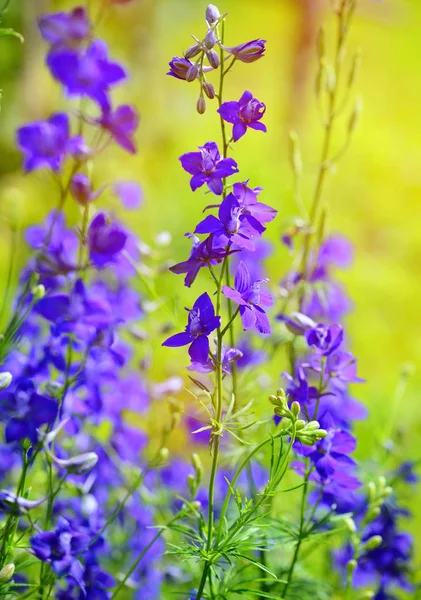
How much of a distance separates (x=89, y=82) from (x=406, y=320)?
1946mm

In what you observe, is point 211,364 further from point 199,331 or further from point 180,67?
point 180,67

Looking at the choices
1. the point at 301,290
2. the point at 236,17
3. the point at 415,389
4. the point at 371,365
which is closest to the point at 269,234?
the point at 371,365

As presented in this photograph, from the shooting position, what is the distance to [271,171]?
315cm

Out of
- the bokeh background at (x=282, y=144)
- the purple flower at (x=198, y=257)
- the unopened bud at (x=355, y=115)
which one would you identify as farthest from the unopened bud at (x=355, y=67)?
the bokeh background at (x=282, y=144)

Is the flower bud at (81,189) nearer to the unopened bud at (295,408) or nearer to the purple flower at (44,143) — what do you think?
the purple flower at (44,143)

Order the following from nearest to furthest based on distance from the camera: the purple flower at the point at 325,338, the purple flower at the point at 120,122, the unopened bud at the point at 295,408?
1. the unopened bud at the point at 295,408
2. the purple flower at the point at 325,338
3. the purple flower at the point at 120,122

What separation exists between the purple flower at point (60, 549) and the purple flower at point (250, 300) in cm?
24

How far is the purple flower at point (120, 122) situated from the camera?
0.76 m

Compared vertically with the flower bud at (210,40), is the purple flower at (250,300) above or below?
below

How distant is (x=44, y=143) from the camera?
0.75 m

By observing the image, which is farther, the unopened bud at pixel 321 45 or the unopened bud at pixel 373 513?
the unopened bud at pixel 321 45

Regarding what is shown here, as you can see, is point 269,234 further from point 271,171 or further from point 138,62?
point 138,62

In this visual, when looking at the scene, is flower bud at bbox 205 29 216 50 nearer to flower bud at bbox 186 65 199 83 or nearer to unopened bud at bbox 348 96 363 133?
flower bud at bbox 186 65 199 83

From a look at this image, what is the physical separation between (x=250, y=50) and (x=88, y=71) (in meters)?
0.22
